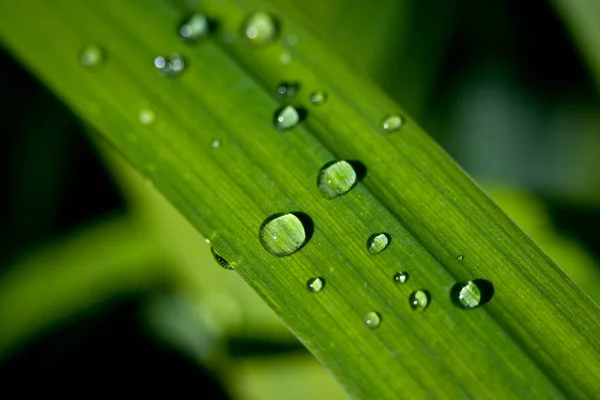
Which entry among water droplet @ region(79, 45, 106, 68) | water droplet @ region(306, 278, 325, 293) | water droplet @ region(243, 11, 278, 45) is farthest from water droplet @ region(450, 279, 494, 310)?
water droplet @ region(79, 45, 106, 68)

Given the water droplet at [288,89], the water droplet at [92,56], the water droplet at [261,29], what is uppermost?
the water droplet at [92,56]

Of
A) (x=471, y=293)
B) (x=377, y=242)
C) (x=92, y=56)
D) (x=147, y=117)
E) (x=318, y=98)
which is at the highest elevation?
(x=92, y=56)

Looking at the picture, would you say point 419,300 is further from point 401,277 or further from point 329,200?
point 329,200

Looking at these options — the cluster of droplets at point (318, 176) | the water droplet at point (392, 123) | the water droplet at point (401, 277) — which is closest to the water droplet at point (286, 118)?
the cluster of droplets at point (318, 176)

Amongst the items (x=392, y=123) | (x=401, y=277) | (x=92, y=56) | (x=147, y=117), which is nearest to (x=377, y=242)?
(x=401, y=277)

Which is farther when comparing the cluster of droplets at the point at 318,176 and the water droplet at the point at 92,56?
the water droplet at the point at 92,56

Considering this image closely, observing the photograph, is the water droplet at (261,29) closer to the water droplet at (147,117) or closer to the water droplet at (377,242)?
the water droplet at (147,117)
